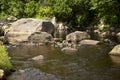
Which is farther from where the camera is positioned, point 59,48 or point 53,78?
point 59,48

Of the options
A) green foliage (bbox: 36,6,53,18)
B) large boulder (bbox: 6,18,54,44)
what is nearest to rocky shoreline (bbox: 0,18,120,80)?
large boulder (bbox: 6,18,54,44)

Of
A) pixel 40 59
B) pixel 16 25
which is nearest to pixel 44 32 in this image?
pixel 16 25

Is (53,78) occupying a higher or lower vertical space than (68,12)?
lower

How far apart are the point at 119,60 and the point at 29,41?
586 inches

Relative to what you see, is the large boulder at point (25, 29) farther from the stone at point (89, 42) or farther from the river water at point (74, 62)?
the stone at point (89, 42)

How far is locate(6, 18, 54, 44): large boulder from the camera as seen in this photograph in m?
39.9

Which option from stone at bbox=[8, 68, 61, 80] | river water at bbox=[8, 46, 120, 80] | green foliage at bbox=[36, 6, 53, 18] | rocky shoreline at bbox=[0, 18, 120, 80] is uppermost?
green foliage at bbox=[36, 6, 53, 18]

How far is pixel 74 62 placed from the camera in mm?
25875

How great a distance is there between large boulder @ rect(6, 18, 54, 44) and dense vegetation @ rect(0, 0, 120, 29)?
31.1ft

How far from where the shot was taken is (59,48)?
111ft

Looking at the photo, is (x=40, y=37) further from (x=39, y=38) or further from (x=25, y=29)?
(x=25, y=29)

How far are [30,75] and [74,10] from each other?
36.9 metres

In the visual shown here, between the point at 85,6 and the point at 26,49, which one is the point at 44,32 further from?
the point at 85,6

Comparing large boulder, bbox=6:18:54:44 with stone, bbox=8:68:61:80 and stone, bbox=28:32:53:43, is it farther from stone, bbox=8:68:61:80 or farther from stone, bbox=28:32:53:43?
stone, bbox=8:68:61:80
